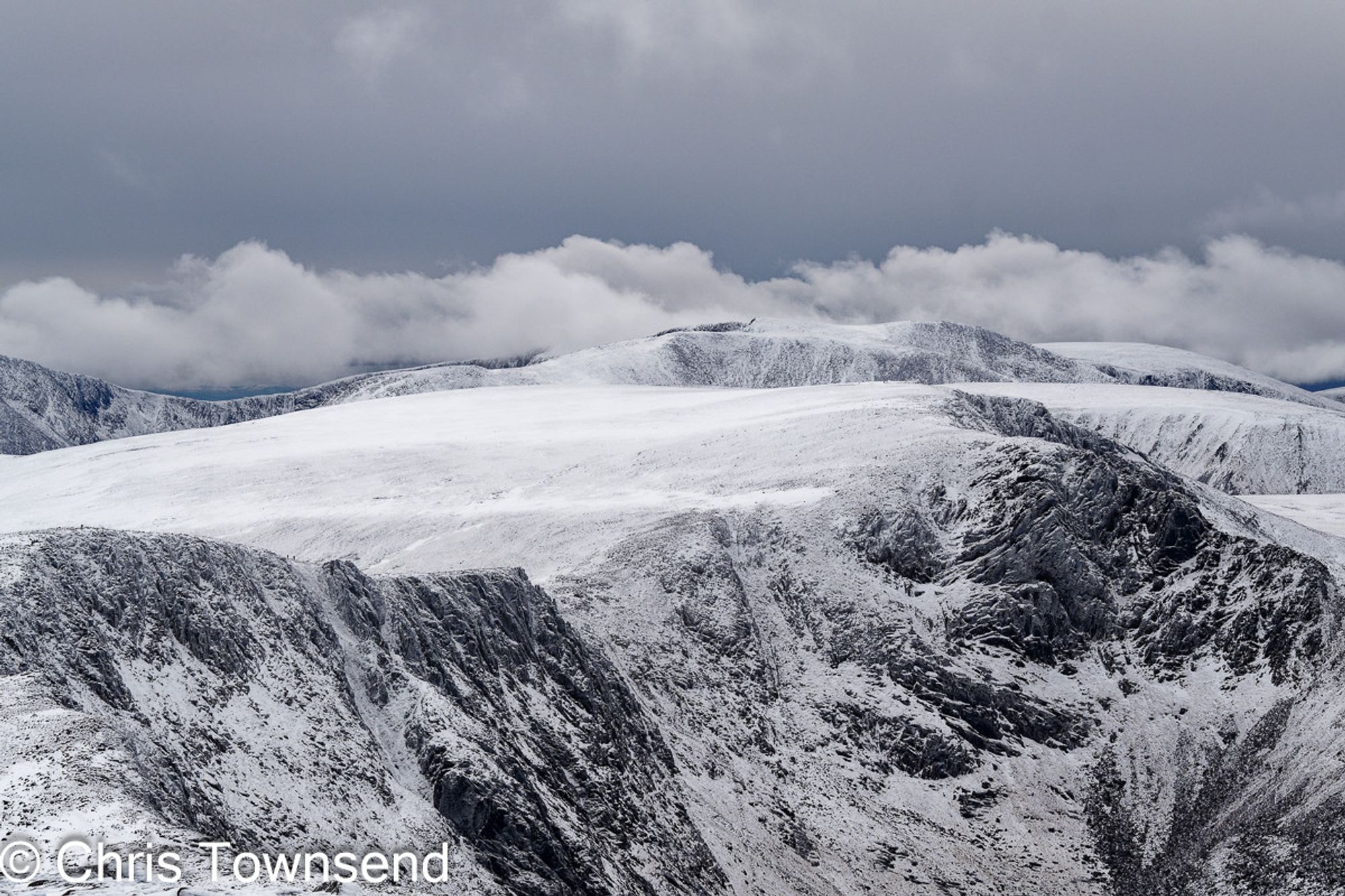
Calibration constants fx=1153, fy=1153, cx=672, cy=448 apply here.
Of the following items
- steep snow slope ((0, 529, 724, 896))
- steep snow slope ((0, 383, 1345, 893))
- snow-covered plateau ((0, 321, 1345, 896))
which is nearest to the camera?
steep snow slope ((0, 529, 724, 896))

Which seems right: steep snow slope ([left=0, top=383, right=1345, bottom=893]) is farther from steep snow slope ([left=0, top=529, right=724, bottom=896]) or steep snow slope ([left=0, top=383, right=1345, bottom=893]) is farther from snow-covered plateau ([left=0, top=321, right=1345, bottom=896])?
steep snow slope ([left=0, top=529, right=724, bottom=896])

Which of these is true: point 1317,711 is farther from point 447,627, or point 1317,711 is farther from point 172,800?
point 172,800

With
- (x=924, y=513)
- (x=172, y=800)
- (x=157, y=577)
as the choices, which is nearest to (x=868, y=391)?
(x=924, y=513)

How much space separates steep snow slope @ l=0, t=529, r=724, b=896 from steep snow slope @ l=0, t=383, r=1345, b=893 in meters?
9.66

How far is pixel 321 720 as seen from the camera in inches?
2458

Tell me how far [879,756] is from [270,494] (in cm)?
8902

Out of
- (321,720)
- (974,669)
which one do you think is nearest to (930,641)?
(974,669)

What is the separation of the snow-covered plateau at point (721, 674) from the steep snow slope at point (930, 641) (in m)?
0.32

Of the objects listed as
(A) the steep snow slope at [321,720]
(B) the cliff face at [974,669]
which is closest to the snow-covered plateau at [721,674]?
(A) the steep snow slope at [321,720]

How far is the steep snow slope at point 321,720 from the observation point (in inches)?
1844

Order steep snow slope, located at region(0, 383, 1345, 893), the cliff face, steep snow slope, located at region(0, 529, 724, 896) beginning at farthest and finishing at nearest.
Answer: the cliff face < steep snow slope, located at region(0, 383, 1345, 893) < steep snow slope, located at region(0, 529, 724, 896)

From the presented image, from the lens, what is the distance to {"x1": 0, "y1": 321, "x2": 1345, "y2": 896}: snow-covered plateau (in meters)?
57.6

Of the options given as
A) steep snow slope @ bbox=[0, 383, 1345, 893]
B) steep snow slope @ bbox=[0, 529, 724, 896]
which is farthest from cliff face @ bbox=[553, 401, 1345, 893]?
steep snow slope @ bbox=[0, 529, 724, 896]

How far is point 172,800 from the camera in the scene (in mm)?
45219
